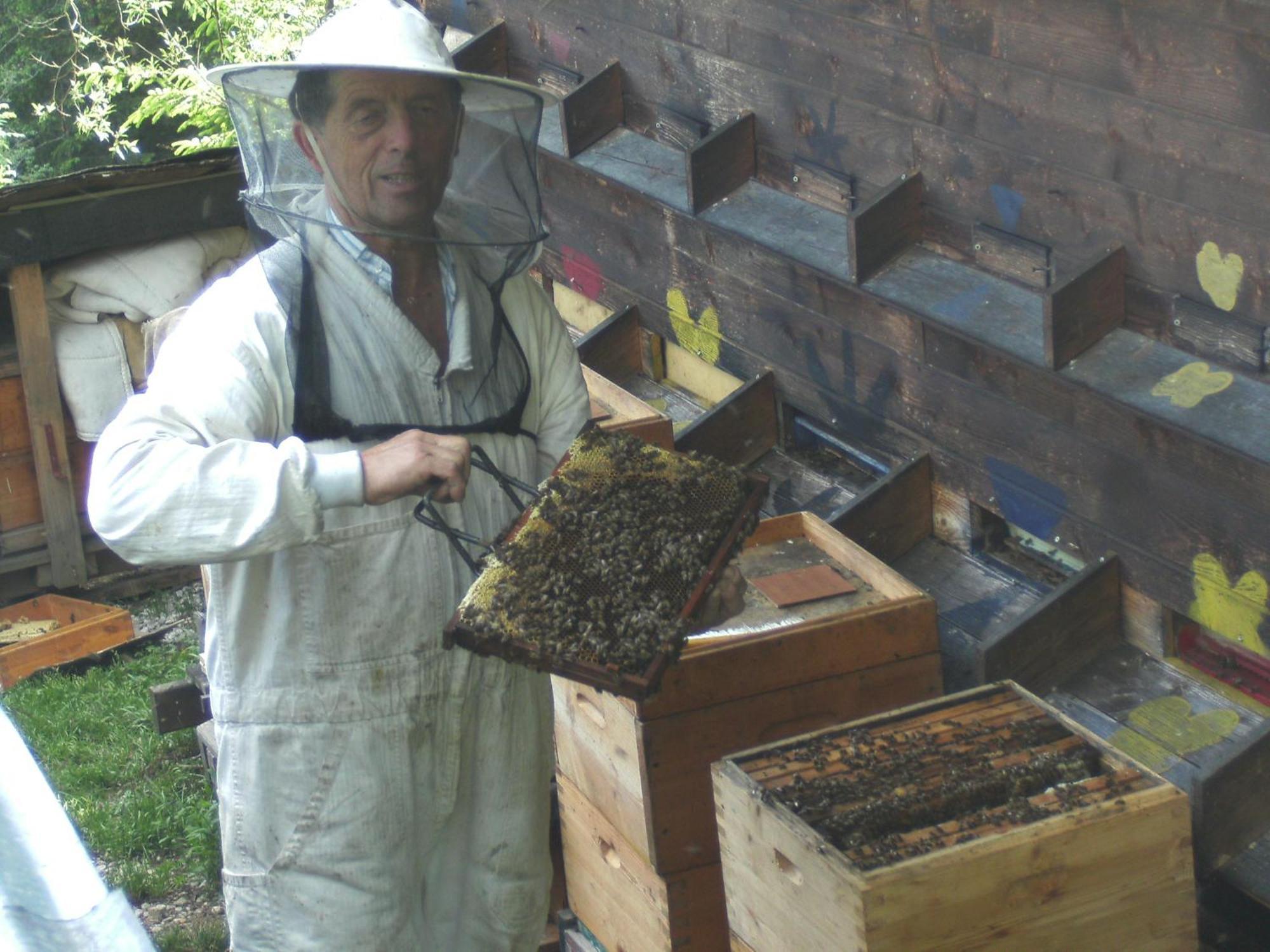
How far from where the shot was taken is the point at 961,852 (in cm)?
238

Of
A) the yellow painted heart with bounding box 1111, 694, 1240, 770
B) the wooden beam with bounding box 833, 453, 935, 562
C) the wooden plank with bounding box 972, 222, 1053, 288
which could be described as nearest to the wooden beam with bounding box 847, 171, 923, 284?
the wooden plank with bounding box 972, 222, 1053, 288

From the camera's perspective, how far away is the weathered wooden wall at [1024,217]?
3.02 metres

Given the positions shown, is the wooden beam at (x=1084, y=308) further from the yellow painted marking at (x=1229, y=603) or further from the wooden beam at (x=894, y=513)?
the wooden beam at (x=894, y=513)

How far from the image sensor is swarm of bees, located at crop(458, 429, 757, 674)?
92.8 inches

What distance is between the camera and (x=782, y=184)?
4414mm

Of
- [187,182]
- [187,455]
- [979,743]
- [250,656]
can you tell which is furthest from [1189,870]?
[187,182]

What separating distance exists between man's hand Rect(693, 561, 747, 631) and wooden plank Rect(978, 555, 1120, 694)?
828mm

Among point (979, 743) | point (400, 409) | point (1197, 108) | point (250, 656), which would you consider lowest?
point (979, 743)

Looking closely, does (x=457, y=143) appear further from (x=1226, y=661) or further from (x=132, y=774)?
(x=132, y=774)

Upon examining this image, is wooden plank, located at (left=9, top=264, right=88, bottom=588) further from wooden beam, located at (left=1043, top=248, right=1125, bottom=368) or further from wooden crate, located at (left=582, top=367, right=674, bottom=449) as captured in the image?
wooden beam, located at (left=1043, top=248, right=1125, bottom=368)

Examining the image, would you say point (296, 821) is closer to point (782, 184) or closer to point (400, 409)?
point (400, 409)

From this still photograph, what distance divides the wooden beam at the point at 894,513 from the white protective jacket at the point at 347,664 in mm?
1361

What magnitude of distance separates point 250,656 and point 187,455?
0.44 m

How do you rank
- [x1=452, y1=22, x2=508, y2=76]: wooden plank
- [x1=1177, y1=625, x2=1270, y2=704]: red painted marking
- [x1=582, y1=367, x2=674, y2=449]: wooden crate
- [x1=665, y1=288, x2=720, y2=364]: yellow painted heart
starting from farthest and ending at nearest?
[x1=452, y1=22, x2=508, y2=76]: wooden plank < [x1=665, y1=288, x2=720, y2=364]: yellow painted heart < [x1=582, y1=367, x2=674, y2=449]: wooden crate < [x1=1177, y1=625, x2=1270, y2=704]: red painted marking
